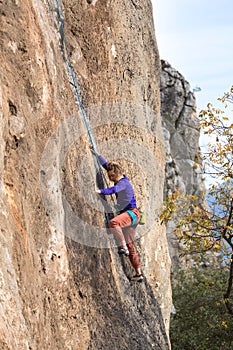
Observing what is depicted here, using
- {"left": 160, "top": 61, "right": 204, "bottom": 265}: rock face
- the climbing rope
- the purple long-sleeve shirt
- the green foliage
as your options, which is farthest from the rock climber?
{"left": 160, "top": 61, "right": 204, "bottom": 265}: rock face

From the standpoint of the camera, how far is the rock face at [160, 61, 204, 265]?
145 ft

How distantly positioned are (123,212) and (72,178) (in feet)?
6.29

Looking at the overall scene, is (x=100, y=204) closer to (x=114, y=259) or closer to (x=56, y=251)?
(x=114, y=259)

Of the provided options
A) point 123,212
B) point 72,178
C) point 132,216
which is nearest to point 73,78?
point 72,178

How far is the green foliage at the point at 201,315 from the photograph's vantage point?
21500 mm

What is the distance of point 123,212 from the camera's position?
11117 millimetres

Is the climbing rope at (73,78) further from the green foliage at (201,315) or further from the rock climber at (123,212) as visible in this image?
the green foliage at (201,315)

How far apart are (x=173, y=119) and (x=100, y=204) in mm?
35415

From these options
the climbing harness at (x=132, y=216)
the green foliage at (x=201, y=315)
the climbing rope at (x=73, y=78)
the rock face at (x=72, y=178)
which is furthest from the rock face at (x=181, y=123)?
the climbing harness at (x=132, y=216)

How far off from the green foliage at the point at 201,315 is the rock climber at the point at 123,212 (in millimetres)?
10000

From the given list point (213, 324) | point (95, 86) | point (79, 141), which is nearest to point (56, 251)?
point (79, 141)

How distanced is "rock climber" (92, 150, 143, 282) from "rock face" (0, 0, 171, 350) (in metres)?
0.28

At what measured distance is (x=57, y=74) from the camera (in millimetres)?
9414

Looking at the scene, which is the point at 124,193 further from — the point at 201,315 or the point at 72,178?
the point at 201,315
